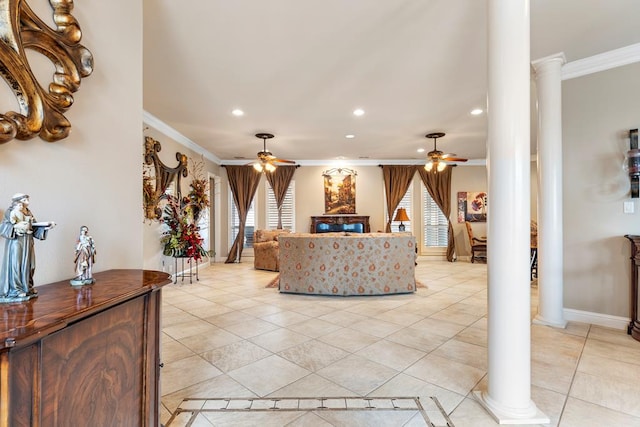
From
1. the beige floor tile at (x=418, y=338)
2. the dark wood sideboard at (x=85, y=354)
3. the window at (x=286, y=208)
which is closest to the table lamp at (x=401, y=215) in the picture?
the window at (x=286, y=208)

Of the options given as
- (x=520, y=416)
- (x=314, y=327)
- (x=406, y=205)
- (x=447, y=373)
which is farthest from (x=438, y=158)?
(x=520, y=416)

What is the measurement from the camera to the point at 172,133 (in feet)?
18.4

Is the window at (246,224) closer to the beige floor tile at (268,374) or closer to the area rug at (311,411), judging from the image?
the beige floor tile at (268,374)

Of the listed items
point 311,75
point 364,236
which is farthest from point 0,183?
point 364,236

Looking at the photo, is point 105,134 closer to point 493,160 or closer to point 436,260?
point 493,160

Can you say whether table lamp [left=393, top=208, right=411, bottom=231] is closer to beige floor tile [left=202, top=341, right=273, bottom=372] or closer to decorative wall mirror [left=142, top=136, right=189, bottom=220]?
decorative wall mirror [left=142, top=136, right=189, bottom=220]

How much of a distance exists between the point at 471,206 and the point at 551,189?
551cm

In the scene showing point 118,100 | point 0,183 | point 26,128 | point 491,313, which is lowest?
point 491,313

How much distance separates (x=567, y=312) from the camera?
3.51 meters

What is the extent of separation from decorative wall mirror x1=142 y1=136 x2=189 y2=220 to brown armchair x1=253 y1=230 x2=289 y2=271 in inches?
84.9

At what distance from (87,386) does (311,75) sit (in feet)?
11.1

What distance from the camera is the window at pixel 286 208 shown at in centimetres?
852

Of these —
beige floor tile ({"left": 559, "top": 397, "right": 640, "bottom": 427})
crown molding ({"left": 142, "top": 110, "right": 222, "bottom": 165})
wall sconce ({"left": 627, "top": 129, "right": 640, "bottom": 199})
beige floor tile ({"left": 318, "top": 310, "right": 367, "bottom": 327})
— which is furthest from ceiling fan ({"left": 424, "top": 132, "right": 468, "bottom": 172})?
crown molding ({"left": 142, "top": 110, "right": 222, "bottom": 165})

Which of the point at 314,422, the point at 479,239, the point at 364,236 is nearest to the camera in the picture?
the point at 314,422
